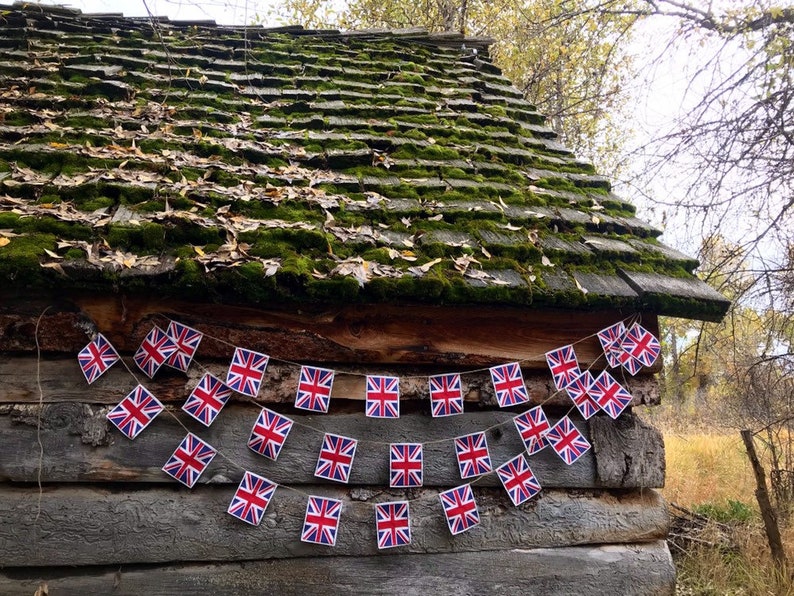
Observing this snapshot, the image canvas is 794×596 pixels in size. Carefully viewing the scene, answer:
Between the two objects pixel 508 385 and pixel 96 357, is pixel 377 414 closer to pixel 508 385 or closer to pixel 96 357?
pixel 508 385

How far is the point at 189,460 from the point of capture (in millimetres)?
2066

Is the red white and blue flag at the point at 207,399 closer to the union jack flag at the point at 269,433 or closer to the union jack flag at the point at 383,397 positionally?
the union jack flag at the point at 269,433

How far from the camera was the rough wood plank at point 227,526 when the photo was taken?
198cm

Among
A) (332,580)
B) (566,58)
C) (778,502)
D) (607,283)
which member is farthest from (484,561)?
(566,58)

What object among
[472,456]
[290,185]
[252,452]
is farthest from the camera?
[290,185]

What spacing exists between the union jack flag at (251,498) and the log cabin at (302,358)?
21 mm

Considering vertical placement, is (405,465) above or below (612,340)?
below

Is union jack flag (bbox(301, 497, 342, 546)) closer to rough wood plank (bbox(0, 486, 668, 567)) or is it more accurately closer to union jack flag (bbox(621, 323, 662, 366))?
rough wood plank (bbox(0, 486, 668, 567))

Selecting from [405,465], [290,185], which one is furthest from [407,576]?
[290,185]

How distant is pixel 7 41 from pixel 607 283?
4720 millimetres

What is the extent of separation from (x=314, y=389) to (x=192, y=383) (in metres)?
0.52

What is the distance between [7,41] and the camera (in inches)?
153

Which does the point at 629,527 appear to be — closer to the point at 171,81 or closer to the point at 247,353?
the point at 247,353

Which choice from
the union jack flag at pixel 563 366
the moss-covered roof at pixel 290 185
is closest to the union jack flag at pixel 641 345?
the moss-covered roof at pixel 290 185
